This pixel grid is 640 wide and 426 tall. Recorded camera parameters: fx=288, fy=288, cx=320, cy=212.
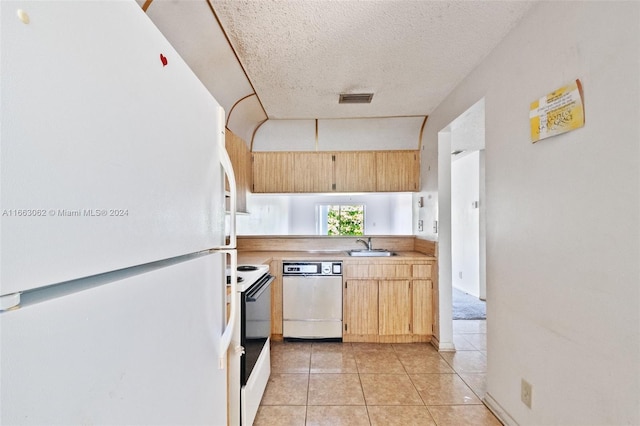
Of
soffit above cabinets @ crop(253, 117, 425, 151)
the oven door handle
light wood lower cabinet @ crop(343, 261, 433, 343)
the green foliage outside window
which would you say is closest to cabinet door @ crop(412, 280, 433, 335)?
light wood lower cabinet @ crop(343, 261, 433, 343)

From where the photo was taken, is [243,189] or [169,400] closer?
[169,400]

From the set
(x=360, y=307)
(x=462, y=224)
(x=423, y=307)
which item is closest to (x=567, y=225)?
(x=423, y=307)

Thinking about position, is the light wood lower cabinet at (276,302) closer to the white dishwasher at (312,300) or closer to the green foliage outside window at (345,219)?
the white dishwasher at (312,300)

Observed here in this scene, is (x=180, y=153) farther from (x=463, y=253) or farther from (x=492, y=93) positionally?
(x=463, y=253)

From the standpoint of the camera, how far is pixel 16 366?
0.35m

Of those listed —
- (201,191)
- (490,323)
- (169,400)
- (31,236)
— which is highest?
(201,191)

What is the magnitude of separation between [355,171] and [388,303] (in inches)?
62.0

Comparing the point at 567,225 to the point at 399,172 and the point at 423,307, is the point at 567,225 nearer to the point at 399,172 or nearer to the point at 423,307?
the point at 423,307

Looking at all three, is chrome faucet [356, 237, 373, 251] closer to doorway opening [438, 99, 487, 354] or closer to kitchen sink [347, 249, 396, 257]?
kitchen sink [347, 249, 396, 257]

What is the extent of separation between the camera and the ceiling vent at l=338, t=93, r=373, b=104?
2730mm

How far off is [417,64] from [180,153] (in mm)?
2085

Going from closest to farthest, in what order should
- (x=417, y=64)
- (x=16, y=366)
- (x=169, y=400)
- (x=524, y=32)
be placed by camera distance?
(x=16, y=366)
(x=169, y=400)
(x=524, y=32)
(x=417, y=64)

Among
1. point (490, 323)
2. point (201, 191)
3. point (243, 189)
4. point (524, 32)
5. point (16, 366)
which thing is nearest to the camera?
point (16, 366)

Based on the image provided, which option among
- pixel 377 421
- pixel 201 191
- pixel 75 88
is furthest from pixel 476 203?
pixel 75 88
